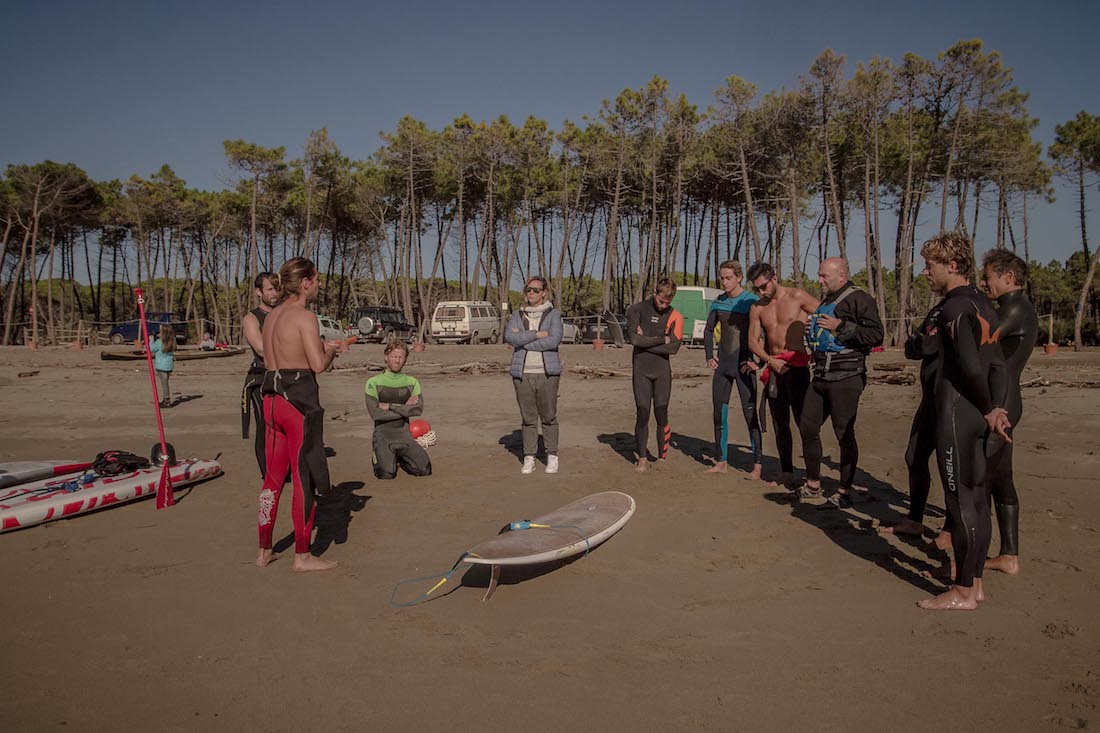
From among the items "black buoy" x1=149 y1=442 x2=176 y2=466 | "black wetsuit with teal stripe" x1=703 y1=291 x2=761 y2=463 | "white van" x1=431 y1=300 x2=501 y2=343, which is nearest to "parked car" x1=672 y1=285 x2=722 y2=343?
"white van" x1=431 y1=300 x2=501 y2=343

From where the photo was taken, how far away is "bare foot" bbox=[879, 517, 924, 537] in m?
4.74

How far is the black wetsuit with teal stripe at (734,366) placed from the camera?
21.4ft

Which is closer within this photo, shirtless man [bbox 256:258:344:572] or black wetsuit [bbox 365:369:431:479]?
shirtless man [bbox 256:258:344:572]

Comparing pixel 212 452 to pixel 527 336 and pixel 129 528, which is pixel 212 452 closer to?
pixel 129 528

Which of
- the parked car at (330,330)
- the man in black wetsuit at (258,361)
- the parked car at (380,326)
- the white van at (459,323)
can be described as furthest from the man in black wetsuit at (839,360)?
the parked car at (380,326)

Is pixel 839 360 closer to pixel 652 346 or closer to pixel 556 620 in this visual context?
pixel 652 346

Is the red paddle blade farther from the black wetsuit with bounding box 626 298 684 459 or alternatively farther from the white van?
the white van

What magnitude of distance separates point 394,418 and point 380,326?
24352mm

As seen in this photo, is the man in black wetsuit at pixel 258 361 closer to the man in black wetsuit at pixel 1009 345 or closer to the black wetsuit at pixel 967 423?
the black wetsuit at pixel 967 423

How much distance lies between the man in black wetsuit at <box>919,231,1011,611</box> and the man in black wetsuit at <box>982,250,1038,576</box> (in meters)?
0.30

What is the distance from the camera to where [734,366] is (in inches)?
261

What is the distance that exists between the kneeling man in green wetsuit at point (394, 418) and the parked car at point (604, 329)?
19.1m

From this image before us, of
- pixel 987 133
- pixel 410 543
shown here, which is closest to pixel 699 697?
pixel 410 543

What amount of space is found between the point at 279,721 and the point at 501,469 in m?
4.52
